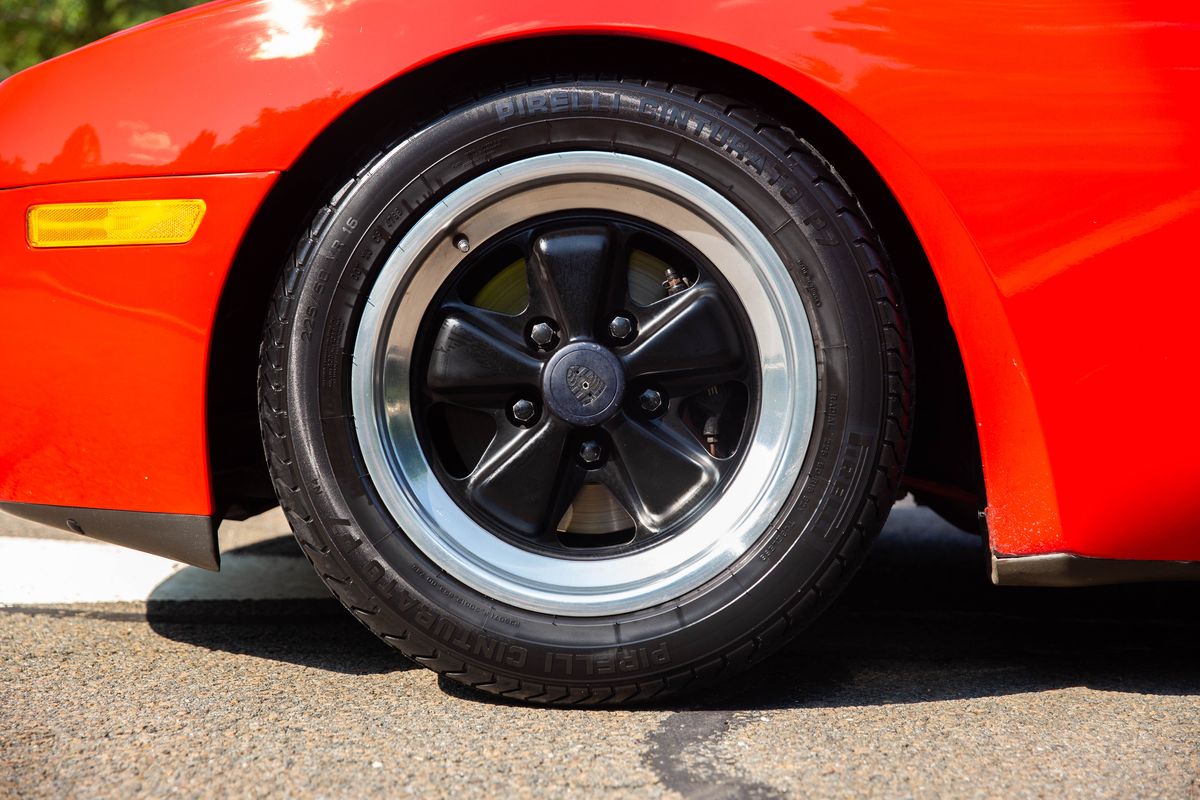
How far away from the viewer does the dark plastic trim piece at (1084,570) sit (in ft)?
5.16

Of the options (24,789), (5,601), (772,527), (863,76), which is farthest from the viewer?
(5,601)

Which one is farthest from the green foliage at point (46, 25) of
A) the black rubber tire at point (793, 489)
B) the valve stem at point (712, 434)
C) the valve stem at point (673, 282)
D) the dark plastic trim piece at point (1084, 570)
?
the dark plastic trim piece at point (1084, 570)

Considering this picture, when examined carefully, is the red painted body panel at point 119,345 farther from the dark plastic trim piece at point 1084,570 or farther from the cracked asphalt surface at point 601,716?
the dark plastic trim piece at point 1084,570

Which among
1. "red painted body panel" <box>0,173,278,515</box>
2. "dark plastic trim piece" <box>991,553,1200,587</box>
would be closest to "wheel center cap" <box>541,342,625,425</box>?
"red painted body panel" <box>0,173,278,515</box>

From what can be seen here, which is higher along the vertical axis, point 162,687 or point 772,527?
point 772,527

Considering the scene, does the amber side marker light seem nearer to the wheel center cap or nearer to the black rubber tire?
the black rubber tire

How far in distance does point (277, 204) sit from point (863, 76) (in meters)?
0.94

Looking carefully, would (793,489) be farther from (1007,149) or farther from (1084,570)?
(1007,149)

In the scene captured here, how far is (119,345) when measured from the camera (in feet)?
5.34

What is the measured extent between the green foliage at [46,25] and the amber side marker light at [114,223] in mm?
11082

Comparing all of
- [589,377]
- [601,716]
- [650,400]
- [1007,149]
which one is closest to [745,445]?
[650,400]

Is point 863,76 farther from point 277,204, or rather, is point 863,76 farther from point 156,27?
point 156,27

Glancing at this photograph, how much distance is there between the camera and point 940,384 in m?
1.79

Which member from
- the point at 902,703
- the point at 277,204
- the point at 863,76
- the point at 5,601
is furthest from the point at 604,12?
the point at 5,601
